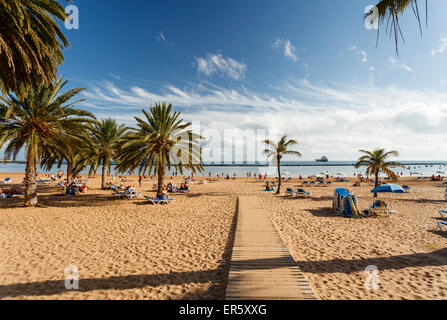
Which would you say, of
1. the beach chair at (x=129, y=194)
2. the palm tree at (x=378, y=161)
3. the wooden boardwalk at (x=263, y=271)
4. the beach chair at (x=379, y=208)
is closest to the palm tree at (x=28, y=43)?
the wooden boardwalk at (x=263, y=271)

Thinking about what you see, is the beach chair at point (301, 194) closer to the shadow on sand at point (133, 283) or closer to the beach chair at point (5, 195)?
the shadow on sand at point (133, 283)

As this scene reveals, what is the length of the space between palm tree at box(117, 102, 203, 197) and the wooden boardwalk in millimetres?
9092

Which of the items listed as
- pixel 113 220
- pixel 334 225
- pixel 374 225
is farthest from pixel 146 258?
pixel 374 225

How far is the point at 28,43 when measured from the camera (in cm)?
721

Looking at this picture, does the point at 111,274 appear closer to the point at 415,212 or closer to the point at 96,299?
the point at 96,299

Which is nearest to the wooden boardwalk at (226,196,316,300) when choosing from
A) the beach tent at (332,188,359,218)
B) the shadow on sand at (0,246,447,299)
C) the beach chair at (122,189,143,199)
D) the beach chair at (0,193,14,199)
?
the shadow on sand at (0,246,447,299)

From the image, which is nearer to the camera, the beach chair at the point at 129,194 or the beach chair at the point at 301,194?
the beach chair at the point at 129,194

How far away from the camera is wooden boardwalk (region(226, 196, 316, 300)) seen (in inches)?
163

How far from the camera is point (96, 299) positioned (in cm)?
421

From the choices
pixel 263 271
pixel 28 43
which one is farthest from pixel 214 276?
pixel 28 43

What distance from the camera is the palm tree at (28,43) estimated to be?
6.44 m

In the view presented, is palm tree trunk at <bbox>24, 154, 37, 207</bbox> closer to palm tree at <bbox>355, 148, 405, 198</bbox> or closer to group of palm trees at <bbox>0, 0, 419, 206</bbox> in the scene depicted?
group of palm trees at <bbox>0, 0, 419, 206</bbox>

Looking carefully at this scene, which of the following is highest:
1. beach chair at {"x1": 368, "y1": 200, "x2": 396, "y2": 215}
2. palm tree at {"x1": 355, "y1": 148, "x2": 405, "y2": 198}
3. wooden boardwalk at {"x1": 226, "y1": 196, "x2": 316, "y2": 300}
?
palm tree at {"x1": 355, "y1": 148, "x2": 405, "y2": 198}

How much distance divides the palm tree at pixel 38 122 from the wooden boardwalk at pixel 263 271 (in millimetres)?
13020
